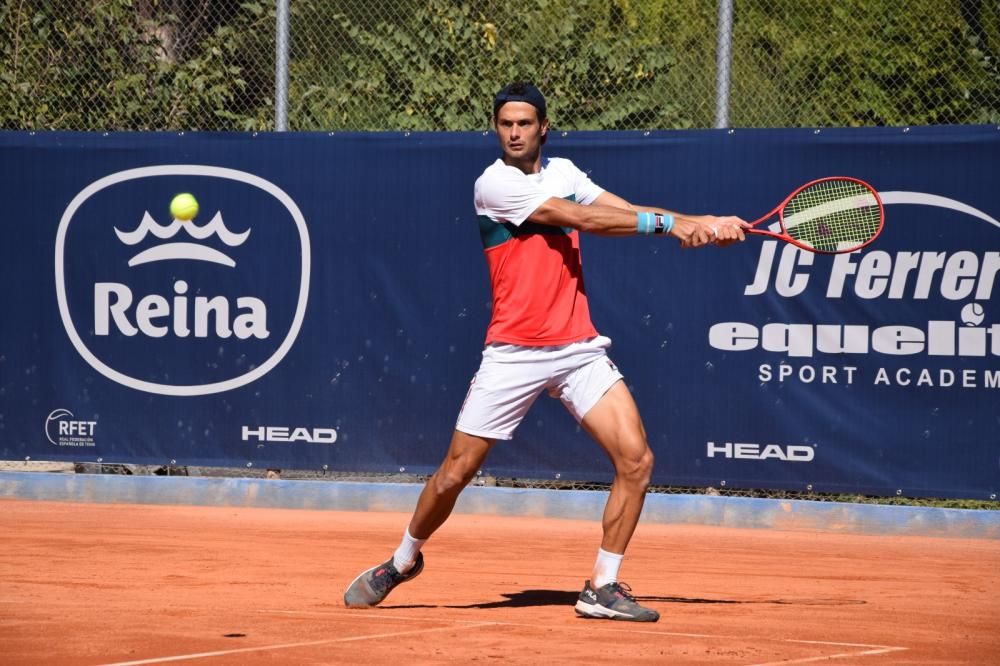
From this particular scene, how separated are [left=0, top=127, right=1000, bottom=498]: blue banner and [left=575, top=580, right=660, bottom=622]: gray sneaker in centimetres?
315

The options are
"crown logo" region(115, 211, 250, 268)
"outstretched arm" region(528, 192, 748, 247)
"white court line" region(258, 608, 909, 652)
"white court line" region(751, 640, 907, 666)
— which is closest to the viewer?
"white court line" region(751, 640, 907, 666)

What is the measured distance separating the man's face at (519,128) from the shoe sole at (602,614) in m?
1.67

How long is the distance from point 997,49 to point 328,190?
13.6 feet

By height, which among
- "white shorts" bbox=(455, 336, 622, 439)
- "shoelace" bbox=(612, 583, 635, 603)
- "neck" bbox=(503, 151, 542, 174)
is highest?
"neck" bbox=(503, 151, 542, 174)

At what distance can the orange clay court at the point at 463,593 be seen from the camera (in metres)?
4.82

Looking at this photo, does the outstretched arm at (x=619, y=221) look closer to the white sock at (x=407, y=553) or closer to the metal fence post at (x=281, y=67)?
the white sock at (x=407, y=553)

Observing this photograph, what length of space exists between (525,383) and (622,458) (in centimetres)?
46

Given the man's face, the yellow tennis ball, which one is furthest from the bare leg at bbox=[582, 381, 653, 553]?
the yellow tennis ball

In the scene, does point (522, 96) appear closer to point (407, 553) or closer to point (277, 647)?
point (407, 553)

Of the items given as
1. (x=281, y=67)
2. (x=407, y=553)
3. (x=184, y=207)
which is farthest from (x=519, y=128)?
(x=184, y=207)

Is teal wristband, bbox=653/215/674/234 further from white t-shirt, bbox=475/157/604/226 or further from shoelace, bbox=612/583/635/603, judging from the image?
shoelace, bbox=612/583/635/603

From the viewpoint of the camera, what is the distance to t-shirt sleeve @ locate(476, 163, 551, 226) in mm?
5355

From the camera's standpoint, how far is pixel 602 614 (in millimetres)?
5367

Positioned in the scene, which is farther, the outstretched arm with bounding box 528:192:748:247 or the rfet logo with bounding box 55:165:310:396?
the rfet logo with bounding box 55:165:310:396
